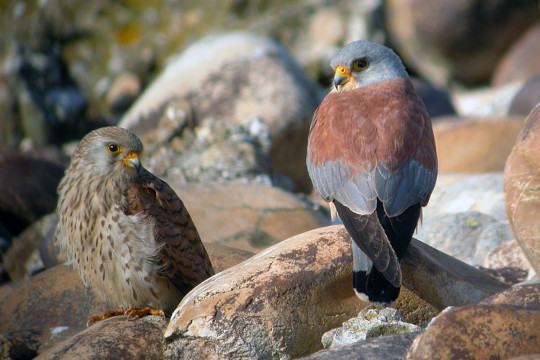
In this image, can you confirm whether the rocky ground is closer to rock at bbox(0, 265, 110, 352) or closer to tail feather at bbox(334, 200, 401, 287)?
rock at bbox(0, 265, 110, 352)

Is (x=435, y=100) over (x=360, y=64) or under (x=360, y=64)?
under

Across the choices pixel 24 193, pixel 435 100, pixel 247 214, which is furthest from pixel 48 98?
pixel 247 214

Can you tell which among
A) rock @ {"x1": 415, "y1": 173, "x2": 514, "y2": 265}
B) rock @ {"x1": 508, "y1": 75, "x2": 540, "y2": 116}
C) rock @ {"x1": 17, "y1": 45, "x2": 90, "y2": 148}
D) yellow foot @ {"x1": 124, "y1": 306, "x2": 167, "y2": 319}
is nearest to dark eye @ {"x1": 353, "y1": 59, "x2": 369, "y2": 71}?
rock @ {"x1": 415, "y1": 173, "x2": 514, "y2": 265}

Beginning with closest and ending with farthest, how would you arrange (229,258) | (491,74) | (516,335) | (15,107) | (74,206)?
(516,335) → (74,206) → (229,258) → (15,107) → (491,74)

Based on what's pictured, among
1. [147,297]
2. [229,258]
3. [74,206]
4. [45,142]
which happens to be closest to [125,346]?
[147,297]

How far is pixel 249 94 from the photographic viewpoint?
26.3 ft

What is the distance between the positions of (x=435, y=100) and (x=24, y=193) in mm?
5179

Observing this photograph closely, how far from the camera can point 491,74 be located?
39.1 feet

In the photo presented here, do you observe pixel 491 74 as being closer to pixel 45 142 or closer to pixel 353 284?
pixel 45 142

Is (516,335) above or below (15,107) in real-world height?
below

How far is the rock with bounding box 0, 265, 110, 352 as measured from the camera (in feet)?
13.8

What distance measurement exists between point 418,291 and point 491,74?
9.09 meters

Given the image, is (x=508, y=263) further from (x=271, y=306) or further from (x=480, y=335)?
(x=480, y=335)

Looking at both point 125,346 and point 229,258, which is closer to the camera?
point 125,346
